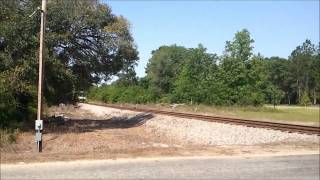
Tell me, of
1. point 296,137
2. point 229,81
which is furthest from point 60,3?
point 229,81

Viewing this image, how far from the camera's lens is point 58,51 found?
37469 millimetres

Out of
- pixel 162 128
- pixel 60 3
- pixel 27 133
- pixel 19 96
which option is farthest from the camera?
pixel 162 128

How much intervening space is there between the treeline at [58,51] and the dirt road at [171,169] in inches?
626

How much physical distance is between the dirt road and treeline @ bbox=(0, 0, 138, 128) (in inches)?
626

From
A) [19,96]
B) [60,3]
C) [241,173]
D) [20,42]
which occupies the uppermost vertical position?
[60,3]

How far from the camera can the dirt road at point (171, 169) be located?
13258 mm

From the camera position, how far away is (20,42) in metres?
31.6

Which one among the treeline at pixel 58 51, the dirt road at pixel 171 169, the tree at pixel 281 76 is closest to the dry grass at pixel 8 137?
the treeline at pixel 58 51

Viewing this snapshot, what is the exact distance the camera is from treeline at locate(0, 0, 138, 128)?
3098cm

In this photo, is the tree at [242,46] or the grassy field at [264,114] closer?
the grassy field at [264,114]

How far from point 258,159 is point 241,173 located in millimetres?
3010

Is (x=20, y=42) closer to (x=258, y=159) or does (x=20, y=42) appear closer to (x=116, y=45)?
(x=116, y=45)

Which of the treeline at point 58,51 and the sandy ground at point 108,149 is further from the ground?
the treeline at point 58,51

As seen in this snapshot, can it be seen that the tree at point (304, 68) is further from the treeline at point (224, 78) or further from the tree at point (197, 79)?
the tree at point (197, 79)
